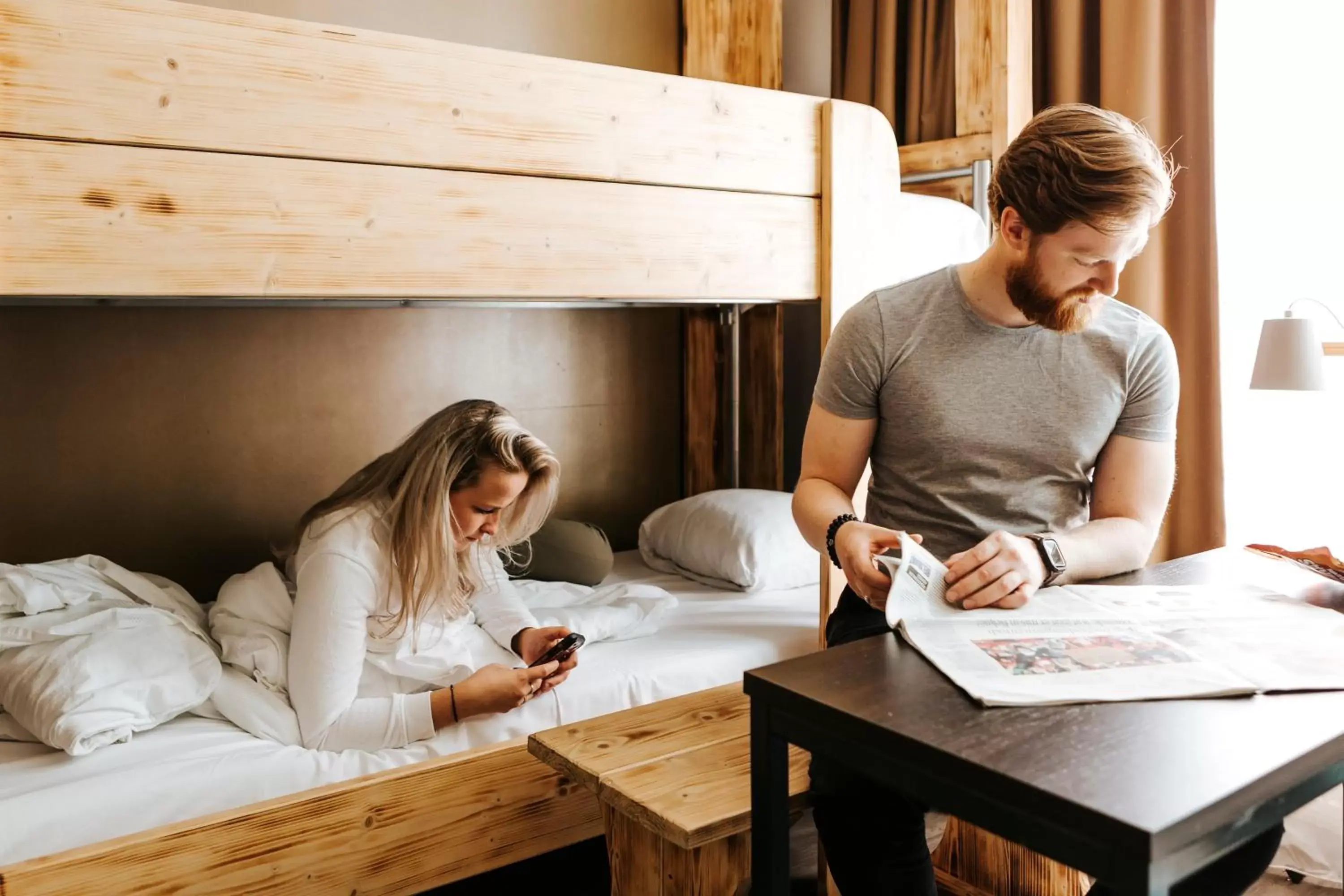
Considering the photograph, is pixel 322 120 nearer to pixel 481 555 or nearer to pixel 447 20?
pixel 481 555

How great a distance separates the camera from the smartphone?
1.73m

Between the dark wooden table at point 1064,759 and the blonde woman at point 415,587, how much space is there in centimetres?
74

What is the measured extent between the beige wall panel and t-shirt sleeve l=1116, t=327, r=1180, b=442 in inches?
62.9

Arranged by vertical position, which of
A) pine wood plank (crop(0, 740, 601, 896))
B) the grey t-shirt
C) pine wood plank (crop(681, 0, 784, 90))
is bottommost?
pine wood plank (crop(0, 740, 601, 896))

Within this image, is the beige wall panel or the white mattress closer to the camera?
the white mattress

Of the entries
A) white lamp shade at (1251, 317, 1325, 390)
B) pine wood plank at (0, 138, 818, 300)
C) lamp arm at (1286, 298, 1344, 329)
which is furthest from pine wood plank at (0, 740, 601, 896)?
lamp arm at (1286, 298, 1344, 329)

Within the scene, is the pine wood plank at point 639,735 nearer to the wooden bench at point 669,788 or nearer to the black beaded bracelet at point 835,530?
the wooden bench at point 669,788

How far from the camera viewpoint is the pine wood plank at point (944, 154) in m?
2.51

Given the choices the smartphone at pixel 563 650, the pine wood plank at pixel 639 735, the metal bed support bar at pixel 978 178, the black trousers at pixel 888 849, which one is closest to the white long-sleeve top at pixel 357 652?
the smartphone at pixel 563 650

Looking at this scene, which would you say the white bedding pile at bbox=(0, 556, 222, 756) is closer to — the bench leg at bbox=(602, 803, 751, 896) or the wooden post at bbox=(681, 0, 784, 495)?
the bench leg at bbox=(602, 803, 751, 896)

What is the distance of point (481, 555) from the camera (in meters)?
1.97

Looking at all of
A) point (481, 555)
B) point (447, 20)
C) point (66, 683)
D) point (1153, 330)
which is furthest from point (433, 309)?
point (1153, 330)

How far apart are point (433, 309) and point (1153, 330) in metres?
1.65

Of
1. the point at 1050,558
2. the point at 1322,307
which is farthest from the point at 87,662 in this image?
the point at 1322,307
